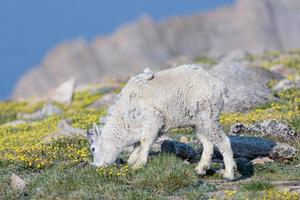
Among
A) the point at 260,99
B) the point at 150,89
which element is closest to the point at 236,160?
the point at 150,89

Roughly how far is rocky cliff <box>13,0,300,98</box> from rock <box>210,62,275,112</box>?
8481 cm

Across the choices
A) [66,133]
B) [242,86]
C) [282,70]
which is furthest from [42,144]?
[282,70]

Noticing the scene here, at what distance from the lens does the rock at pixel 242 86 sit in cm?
2492

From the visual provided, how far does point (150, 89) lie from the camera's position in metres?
16.6

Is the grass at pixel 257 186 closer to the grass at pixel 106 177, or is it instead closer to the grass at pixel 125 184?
the grass at pixel 106 177

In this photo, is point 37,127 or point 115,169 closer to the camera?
point 115,169

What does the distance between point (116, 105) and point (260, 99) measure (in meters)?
9.51

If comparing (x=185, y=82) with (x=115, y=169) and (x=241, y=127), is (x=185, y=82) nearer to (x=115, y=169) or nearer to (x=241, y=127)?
(x=115, y=169)

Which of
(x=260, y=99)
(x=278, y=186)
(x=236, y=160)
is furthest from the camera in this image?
(x=260, y=99)

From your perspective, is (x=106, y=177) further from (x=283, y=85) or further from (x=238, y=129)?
(x=283, y=85)

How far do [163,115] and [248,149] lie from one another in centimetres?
256

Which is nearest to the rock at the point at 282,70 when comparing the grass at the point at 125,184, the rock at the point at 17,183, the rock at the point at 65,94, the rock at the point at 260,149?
the rock at the point at 65,94

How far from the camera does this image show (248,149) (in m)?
18.1

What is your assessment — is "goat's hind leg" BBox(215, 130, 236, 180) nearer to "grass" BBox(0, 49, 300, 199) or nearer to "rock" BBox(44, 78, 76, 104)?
"grass" BBox(0, 49, 300, 199)
